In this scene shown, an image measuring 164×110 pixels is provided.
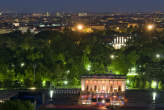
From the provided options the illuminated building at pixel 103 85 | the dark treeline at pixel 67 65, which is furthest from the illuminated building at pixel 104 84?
the dark treeline at pixel 67 65

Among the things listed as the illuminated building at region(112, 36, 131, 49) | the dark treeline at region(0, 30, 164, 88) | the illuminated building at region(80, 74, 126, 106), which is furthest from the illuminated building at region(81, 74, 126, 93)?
the illuminated building at region(112, 36, 131, 49)

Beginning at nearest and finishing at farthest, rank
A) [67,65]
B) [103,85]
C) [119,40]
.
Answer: [103,85] → [67,65] → [119,40]

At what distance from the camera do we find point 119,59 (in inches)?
997

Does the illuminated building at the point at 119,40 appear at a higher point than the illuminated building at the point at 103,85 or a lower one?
higher

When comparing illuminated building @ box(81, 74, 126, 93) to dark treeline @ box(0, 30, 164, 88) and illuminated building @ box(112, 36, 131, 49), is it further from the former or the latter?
illuminated building @ box(112, 36, 131, 49)

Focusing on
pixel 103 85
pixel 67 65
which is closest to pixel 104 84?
pixel 103 85

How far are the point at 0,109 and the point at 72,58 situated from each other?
13.8 m

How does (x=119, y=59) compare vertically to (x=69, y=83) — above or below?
above

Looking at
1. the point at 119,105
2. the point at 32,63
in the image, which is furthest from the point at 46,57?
the point at 119,105

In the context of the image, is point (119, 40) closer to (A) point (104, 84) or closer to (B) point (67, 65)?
(B) point (67, 65)

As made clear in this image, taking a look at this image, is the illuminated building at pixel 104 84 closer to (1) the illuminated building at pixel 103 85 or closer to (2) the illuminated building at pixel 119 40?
(1) the illuminated building at pixel 103 85

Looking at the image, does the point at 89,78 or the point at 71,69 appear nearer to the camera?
the point at 89,78

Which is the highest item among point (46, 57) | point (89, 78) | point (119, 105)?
point (46, 57)

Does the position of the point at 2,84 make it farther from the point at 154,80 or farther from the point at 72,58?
the point at 154,80
